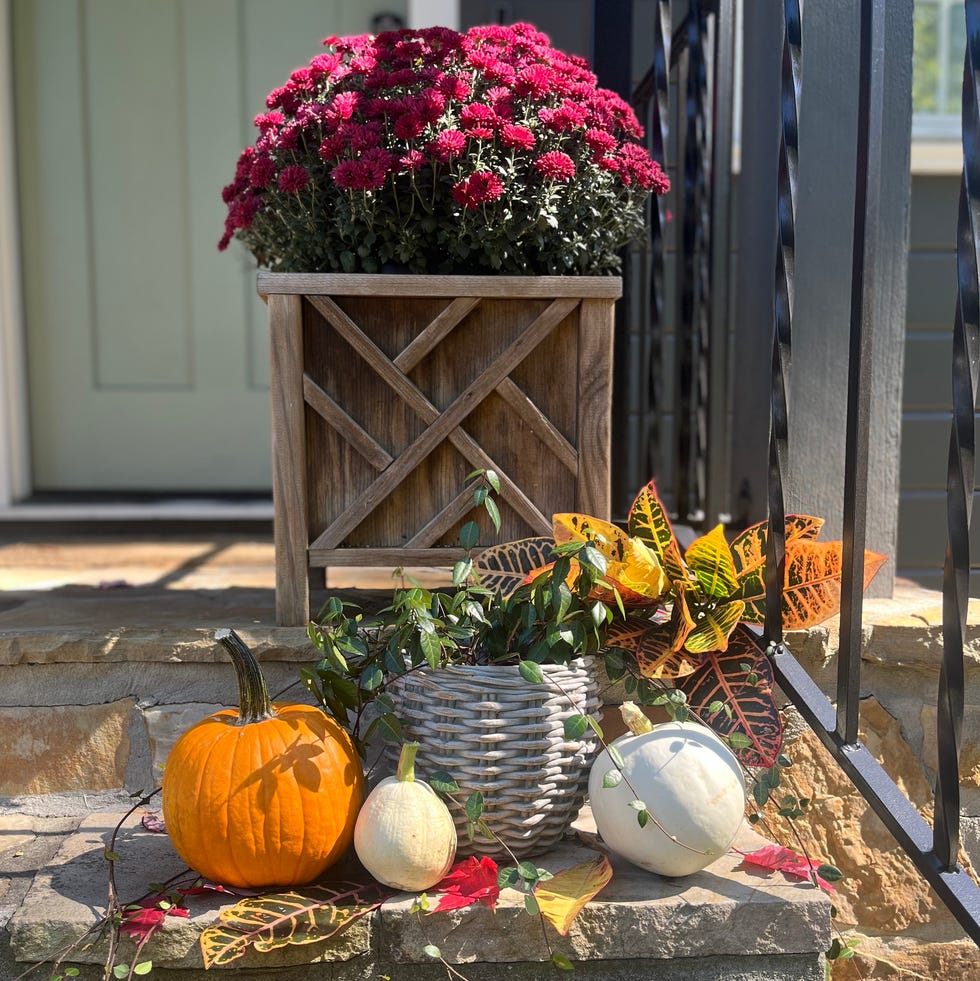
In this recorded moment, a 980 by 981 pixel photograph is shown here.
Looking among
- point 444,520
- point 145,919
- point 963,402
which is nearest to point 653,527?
point 444,520

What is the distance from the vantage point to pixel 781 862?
121 cm

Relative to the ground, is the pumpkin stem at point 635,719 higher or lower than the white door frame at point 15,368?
lower

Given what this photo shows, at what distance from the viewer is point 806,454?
63.1 inches

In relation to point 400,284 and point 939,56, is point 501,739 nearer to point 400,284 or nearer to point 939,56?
point 400,284

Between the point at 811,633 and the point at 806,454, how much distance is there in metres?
0.30

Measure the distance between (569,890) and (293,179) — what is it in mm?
947

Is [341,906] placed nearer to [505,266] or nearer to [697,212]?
[505,266]

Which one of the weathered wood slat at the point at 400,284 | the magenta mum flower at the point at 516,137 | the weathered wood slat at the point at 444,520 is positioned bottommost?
the weathered wood slat at the point at 444,520

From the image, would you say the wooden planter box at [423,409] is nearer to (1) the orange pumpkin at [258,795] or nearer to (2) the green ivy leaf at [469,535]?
(2) the green ivy leaf at [469,535]

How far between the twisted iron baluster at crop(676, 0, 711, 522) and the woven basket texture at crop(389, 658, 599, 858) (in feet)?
3.09

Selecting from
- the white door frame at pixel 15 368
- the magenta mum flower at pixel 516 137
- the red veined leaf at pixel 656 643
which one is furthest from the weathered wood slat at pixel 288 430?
the white door frame at pixel 15 368

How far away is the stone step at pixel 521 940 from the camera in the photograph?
111 cm

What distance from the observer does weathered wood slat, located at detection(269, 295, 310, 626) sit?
4.54ft

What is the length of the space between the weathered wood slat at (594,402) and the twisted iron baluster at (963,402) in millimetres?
480
